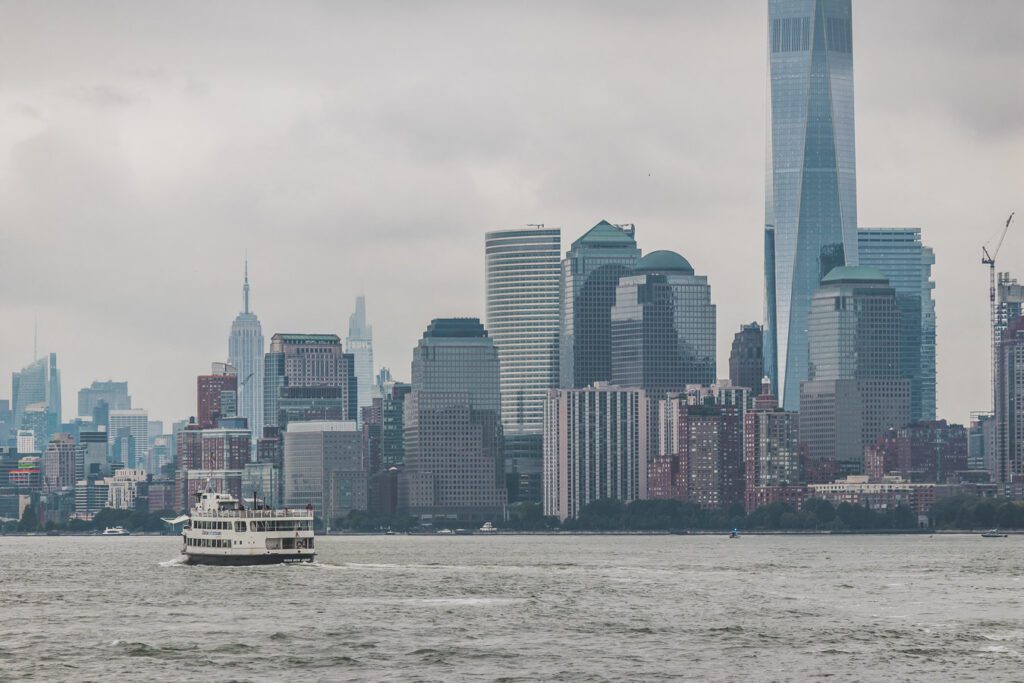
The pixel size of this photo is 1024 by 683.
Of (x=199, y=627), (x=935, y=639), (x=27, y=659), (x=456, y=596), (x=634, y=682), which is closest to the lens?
(x=634, y=682)

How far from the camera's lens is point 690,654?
132 m

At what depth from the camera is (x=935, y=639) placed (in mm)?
139750

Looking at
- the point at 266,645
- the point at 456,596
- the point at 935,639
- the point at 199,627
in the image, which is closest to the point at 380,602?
the point at 456,596

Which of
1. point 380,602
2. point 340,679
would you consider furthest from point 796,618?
point 340,679

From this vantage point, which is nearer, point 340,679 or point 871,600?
point 340,679

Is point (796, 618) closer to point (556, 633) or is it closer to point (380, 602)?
point (556, 633)

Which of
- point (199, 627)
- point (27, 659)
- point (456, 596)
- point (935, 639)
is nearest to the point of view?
point (27, 659)

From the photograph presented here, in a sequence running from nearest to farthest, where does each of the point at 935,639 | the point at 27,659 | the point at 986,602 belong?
the point at 27,659 < the point at 935,639 < the point at 986,602

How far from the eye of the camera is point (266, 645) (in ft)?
453

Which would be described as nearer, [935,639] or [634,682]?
[634,682]

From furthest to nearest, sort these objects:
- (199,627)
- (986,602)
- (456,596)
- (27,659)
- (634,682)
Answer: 1. (456,596)
2. (986,602)
3. (199,627)
4. (27,659)
5. (634,682)

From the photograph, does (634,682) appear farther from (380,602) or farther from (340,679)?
(380,602)

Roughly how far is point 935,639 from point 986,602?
35.6m

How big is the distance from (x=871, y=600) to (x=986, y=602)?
364 inches
